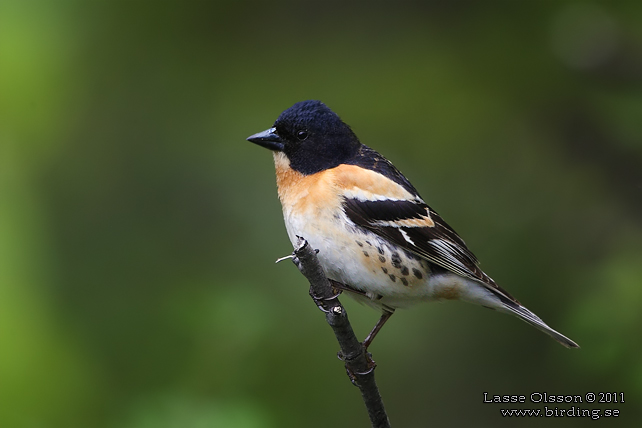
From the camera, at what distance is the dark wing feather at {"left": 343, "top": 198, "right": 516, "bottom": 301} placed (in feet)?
11.3

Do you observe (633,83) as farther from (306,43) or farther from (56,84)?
(56,84)

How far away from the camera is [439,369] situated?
507 cm

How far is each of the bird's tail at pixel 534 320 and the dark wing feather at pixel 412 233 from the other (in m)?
0.09

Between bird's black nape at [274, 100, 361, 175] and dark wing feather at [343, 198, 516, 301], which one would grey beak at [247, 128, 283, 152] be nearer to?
bird's black nape at [274, 100, 361, 175]

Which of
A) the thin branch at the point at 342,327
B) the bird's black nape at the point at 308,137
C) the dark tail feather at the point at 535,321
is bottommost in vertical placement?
the dark tail feather at the point at 535,321

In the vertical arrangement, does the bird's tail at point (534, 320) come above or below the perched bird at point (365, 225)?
below

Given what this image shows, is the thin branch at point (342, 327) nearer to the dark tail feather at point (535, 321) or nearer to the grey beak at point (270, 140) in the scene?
the dark tail feather at point (535, 321)

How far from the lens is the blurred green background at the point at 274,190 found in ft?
13.5

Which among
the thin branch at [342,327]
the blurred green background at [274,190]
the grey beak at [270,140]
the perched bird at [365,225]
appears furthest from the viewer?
the blurred green background at [274,190]

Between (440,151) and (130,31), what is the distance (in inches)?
98.4

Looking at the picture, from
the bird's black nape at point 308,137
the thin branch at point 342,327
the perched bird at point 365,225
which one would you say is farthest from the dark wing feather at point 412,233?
the thin branch at point 342,327

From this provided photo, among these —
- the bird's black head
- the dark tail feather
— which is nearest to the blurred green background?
the dark tail feather

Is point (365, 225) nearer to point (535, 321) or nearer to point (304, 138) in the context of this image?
point (304, 138)

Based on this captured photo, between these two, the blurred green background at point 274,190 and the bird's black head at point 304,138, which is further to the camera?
the blurred green background at point 274,190
